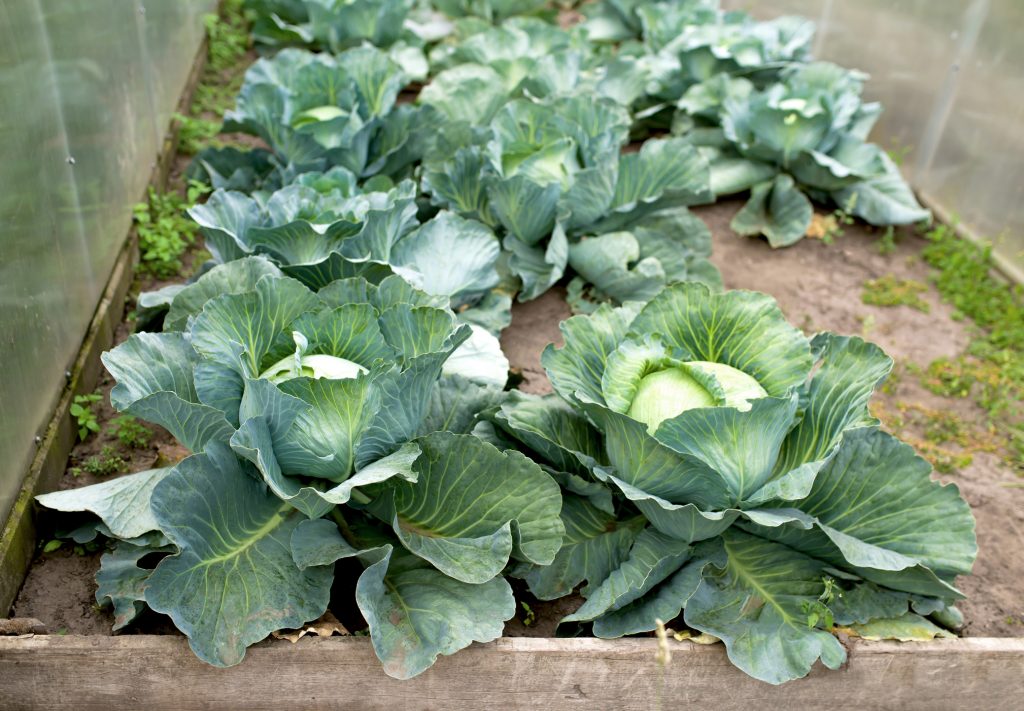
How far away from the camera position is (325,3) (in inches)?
239

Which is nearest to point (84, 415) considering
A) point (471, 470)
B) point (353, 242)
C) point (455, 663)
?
point (353, 242)

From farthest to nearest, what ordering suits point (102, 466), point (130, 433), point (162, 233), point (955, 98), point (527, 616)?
point (955, 98)
point (162, 233)
point (130, 433)
point (102, 466)
point (527, 616)

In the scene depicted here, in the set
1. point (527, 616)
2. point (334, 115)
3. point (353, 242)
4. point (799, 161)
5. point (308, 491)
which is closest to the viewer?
point (308, 491)

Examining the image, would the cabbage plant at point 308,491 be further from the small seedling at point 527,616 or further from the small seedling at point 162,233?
the small seedling at point 162,233

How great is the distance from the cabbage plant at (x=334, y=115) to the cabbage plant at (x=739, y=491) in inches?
76.3

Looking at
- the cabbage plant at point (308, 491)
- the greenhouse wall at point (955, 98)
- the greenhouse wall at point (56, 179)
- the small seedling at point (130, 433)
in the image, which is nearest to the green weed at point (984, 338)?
the greenhouse wall at point (955, 98)

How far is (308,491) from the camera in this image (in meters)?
2.24

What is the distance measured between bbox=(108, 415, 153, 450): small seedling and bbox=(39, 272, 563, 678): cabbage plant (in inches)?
19.8

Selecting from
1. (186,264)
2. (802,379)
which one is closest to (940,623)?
(802,379)

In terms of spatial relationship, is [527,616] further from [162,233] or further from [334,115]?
[334,115]

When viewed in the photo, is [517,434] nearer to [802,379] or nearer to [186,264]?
[802,379]

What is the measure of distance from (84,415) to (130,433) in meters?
0.18

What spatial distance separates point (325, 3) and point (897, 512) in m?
4.95

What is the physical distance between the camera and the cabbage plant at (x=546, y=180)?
3.89m
